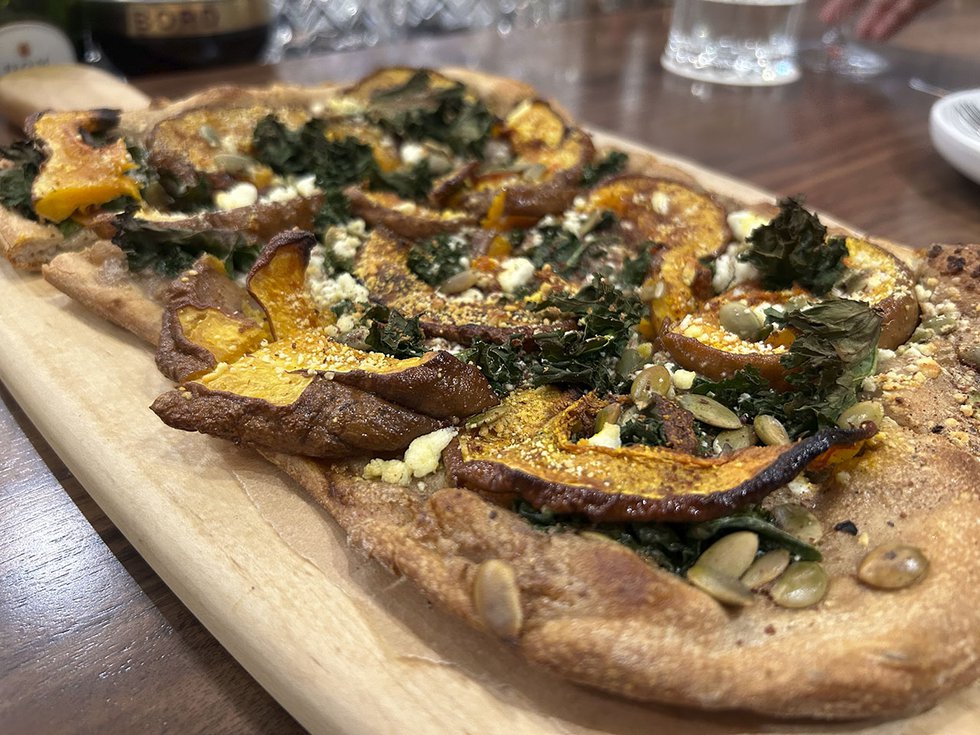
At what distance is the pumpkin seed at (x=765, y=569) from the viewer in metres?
1.82

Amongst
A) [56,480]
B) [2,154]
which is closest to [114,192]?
[2,154]

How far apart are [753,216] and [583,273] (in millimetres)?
666

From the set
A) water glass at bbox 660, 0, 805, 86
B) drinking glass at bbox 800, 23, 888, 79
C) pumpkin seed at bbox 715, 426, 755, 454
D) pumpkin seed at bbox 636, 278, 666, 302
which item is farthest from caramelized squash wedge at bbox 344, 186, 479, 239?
drinking glass at bbox 800, 23, 888, 79

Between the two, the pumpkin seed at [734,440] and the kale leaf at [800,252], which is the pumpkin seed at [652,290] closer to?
the kale leaf at [800,252]

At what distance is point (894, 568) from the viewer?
5.80 ft

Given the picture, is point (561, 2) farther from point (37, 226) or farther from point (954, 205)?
point (37, 226)

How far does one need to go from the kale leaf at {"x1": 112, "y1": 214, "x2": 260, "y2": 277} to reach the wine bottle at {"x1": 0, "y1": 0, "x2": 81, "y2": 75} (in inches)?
109

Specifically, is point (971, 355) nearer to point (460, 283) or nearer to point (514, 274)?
point (514, 274)

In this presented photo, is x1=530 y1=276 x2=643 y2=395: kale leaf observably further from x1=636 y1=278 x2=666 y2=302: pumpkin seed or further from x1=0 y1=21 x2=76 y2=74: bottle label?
x1=0 y1=21 x2=76 y2=74: bottle label

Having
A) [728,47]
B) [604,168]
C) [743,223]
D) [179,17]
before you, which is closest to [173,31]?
[179,17]

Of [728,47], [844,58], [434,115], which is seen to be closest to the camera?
[434,115]

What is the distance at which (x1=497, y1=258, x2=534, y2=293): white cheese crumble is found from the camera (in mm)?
2861

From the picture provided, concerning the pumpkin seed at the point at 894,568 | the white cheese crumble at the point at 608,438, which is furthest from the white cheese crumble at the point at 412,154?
the pumpkin seed at the point at 894,568

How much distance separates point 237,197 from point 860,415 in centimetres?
230
